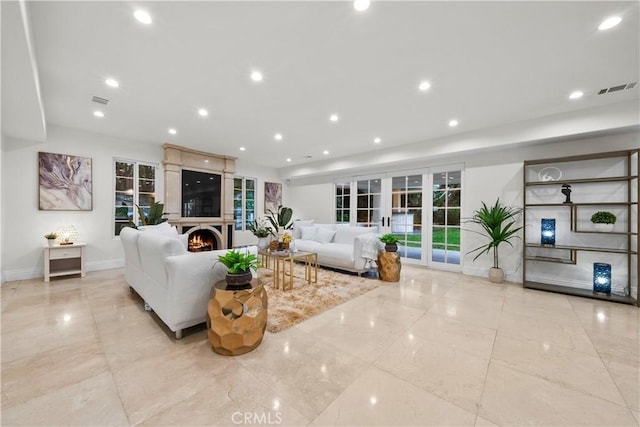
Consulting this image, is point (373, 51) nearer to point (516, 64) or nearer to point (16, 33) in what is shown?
point (516, 64)

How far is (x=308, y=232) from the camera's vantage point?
5.80 m

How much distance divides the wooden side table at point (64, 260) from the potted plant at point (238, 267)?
12.3ft

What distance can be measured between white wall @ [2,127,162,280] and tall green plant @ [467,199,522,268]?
6954 mm

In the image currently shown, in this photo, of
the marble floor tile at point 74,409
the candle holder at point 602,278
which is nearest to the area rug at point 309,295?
the marble floor tile at point 74,409

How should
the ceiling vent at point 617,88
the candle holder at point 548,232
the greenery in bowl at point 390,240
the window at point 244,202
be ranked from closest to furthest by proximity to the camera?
the ceiling vent at point 617,88, the candle holder at point 548,232, the greenery in bowl at point 390,240, the window at point 244,202

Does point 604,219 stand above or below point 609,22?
below

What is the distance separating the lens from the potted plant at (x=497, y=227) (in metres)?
3.99

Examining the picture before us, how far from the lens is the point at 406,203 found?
18.0 ft

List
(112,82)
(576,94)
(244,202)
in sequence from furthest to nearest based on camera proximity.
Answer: (244,202) → (576,94) → (112,82)

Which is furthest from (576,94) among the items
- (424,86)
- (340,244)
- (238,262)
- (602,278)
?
(238,262)

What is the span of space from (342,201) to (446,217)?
2.73m

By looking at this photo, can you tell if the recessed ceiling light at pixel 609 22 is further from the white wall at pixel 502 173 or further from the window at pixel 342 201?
the window at pixel 342 201

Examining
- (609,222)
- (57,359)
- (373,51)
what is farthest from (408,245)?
(57,359)

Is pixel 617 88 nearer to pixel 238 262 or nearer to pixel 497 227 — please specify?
pixel 497 227
